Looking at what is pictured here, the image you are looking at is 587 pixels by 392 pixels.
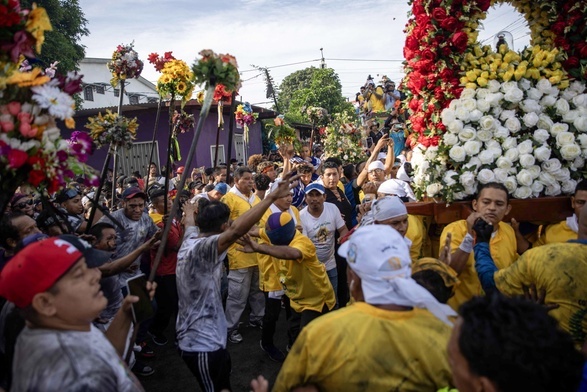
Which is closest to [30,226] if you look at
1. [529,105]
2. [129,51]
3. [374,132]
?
[129,51]

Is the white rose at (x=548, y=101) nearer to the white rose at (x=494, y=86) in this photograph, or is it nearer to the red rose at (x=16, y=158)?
the white rose at (x=494, y=86)

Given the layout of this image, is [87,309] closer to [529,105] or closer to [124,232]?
[124,232]

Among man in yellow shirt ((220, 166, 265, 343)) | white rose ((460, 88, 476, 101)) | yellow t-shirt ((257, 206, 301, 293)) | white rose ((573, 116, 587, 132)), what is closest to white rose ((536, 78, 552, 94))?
white rose ((573, 116, 587, 132))

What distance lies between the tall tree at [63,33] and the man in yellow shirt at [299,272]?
1916cm

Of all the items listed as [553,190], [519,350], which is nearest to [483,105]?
[553,190]

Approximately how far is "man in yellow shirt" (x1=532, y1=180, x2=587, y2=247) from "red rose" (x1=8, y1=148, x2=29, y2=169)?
4.01 metres

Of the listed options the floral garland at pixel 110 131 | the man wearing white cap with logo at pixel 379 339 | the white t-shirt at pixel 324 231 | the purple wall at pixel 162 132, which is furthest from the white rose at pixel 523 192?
the purple wall at pixel 162 132

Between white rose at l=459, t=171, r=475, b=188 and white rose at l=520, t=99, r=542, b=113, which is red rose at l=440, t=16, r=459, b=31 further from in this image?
white rose at l=459, t=171, r=475, b=188

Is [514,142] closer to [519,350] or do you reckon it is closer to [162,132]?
[519,350]

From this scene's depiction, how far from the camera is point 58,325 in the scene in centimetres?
213

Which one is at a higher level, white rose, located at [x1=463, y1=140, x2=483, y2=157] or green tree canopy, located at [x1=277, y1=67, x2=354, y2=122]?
green tree canopy, located at [x1=277, y1=67, x2=354, y2=122]

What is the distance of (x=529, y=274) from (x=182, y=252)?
255 cm

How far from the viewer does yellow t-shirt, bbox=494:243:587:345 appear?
280cm

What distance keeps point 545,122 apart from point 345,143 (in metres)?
10.5
